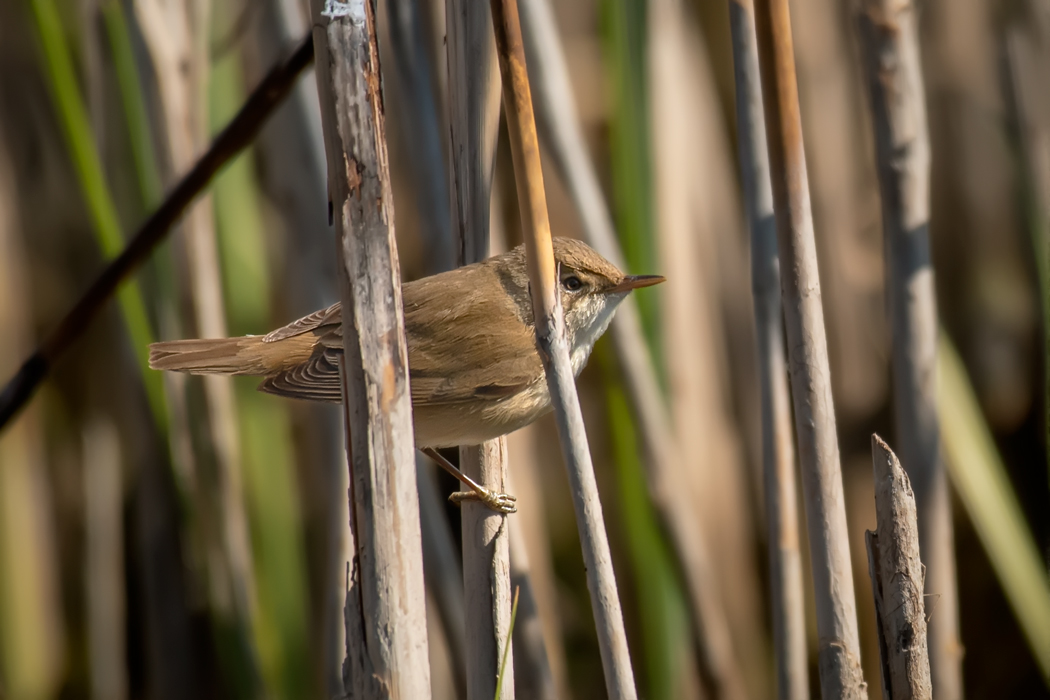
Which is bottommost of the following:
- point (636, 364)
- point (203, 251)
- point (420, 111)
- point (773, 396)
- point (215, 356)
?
point (773, 396)

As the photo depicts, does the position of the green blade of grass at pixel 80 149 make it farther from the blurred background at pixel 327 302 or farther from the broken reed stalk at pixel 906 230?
the broken reed stalk at pixel 906 230

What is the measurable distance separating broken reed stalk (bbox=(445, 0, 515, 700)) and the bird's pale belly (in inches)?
6.9

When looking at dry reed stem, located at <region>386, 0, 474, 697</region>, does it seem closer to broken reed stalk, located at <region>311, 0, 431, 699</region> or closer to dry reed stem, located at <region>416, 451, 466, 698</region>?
dry reed stem, located at <region>416, 451, 466, 698</region>

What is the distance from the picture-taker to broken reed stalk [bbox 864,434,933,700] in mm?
1194

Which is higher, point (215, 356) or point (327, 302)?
point (327, 302)

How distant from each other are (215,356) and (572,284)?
725 millimetres

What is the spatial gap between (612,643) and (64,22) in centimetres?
211

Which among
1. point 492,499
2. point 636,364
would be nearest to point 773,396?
point 636,364

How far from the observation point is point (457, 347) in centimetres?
184

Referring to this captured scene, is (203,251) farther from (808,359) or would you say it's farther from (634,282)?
(808,359)

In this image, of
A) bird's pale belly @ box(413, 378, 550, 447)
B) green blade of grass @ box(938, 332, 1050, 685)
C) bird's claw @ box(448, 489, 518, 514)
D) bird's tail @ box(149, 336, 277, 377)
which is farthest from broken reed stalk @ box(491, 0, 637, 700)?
green blade of grass @ box(938, 332, 1050, 685)

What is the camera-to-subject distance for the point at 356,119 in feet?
3.25

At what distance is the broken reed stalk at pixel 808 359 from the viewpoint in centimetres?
128

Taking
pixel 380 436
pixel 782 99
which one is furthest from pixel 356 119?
pixel 782 99
